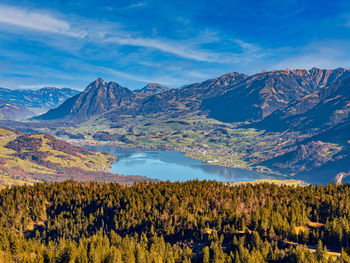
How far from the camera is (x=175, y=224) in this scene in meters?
144

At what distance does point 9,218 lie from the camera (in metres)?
162

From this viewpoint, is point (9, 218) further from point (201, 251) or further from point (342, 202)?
point (342, 202)

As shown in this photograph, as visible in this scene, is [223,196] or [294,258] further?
[223,196]

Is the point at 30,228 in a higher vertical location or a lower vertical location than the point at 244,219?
lower

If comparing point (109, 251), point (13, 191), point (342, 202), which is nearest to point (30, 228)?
point (13, 191)

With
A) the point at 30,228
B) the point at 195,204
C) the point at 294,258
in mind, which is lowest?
the point at 30,228

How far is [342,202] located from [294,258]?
58041mm

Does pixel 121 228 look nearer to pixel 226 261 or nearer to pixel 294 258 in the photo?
pixel 226 261

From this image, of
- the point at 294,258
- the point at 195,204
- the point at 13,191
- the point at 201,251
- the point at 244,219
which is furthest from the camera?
the point at 13,191

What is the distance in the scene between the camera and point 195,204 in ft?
515

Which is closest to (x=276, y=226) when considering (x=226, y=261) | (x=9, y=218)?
(x=226, y=261)

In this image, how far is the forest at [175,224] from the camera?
356 ft

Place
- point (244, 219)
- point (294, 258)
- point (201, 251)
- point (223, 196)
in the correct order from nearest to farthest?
1. point (294, 258)
2. point (201, 251)
3. point (244, 219)
4. point (223, 196)

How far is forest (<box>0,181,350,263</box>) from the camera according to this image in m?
108
